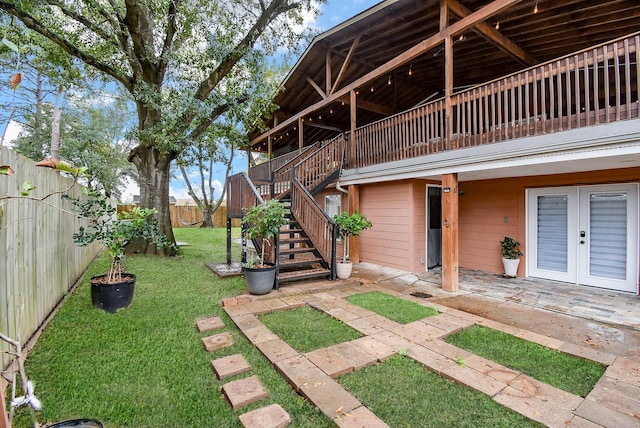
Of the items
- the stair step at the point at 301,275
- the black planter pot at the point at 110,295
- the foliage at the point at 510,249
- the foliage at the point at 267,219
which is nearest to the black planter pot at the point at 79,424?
the black planter pot at the point at 110,295

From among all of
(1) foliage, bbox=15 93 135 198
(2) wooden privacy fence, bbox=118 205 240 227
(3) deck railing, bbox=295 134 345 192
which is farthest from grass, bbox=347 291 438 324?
(2) wooden privacy fence, bbox=118 205 240 227

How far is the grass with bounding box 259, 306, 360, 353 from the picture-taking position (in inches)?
128

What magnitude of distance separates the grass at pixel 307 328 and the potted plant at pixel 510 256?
4.59m

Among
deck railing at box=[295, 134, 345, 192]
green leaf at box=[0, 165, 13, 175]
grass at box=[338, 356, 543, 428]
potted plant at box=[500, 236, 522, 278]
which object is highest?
deck railing at box=[295, 134, 345, 192]

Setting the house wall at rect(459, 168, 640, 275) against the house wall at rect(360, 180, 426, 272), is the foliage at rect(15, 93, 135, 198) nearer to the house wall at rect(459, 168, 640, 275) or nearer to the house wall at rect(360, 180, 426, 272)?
the house wall at rect(360, 180, 426, 272)

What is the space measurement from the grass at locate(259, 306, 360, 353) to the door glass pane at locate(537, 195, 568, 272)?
4996 millimetres

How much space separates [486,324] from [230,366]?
3.12 meters

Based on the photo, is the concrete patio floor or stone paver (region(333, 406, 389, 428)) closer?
stone paver (region(333, 406, 389, 428))

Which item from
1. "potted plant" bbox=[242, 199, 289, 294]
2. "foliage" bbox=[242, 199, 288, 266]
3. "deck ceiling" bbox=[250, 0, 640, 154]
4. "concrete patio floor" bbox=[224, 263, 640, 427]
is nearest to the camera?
"concrete patio floor" bbox=[224, 263, 640, 427]

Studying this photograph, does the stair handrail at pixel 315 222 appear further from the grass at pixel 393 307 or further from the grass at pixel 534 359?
the grass at pixel 534 359

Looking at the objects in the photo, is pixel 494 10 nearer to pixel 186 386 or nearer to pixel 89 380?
pixel 186 386

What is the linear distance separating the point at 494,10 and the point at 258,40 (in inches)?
220

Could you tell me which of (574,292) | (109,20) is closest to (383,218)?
(574,292)

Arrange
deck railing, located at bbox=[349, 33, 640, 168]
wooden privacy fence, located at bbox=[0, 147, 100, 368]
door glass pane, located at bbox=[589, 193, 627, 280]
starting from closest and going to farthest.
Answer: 1. wooden privacy fence, located at bbox=[0, 147, 100, 368]
2. deck railing, located at bbox=[349, 33, 640, 168]
3. door glass pane, located at bbox=[589, 193, 627, 280]
